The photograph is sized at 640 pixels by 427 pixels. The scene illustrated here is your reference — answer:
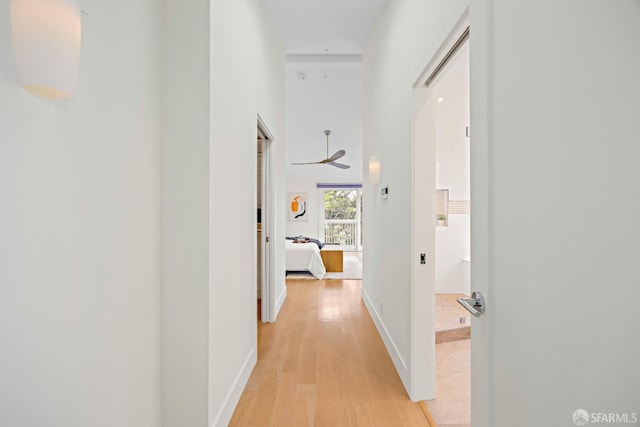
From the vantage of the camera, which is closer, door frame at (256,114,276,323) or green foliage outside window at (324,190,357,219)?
door frame at (256,114,276,323)

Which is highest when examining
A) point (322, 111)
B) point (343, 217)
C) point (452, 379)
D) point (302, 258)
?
point (322, 111)

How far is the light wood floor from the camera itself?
1.86 metres

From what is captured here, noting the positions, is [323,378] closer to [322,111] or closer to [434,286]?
[434,286]

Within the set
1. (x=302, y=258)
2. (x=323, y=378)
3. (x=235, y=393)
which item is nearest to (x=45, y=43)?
(x=235, y=393)

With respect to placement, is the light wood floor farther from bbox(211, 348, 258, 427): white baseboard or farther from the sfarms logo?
the sfarms logo

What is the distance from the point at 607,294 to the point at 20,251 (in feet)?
4.71

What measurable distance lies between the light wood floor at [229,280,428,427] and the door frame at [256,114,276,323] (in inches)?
7.8

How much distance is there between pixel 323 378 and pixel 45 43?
236 centimetres

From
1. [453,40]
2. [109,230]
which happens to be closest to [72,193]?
[109,230]

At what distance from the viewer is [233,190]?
6.50ft

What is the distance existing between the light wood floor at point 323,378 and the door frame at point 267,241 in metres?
0.20

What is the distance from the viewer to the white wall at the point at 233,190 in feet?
5.32

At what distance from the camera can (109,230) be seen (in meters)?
1.15

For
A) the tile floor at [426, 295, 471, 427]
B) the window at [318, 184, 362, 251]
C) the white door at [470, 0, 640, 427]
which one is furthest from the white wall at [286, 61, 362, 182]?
the white door at [470, 0, 640, 427]
